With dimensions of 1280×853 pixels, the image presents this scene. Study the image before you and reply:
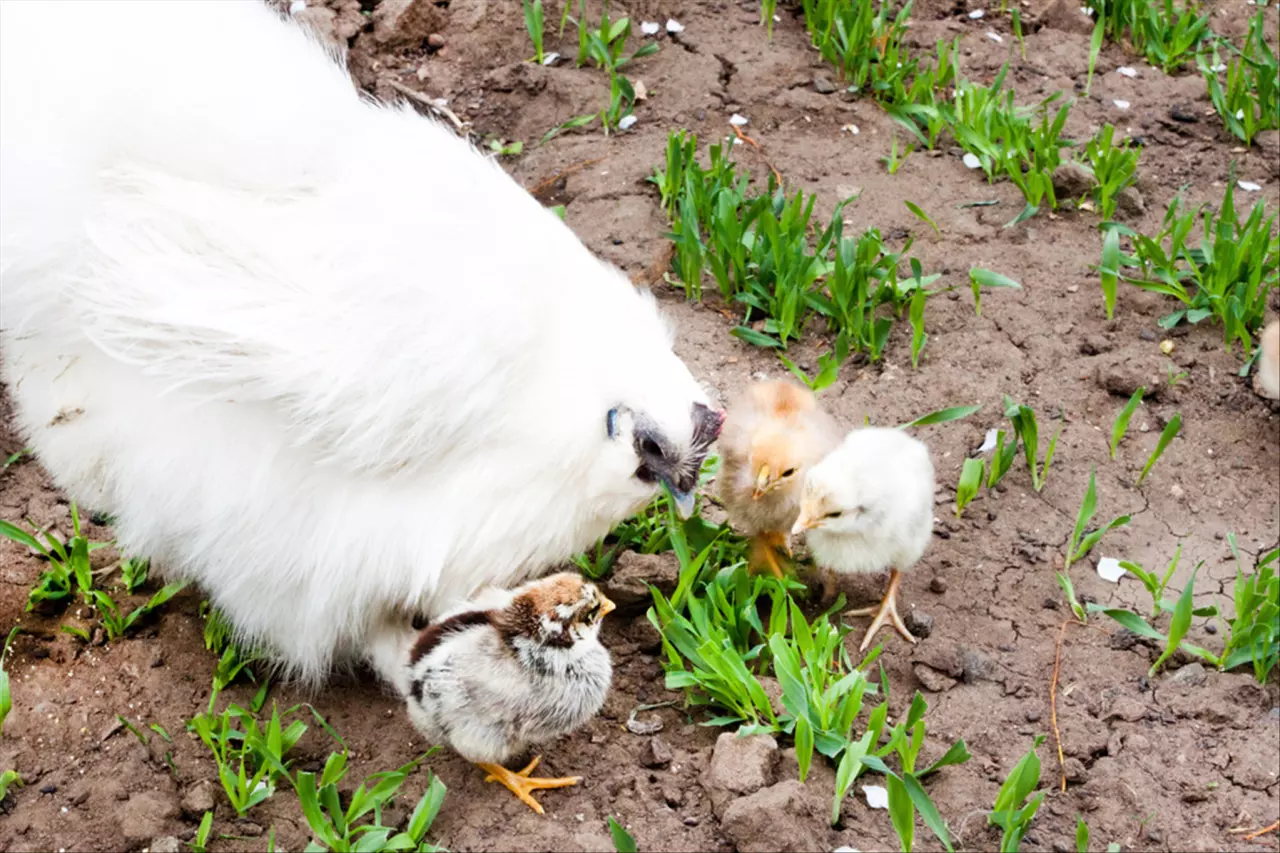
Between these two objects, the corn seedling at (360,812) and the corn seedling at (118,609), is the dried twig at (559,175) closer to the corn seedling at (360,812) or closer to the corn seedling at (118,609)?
the corn seedling at (118,609)

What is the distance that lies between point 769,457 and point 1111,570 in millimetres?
1005

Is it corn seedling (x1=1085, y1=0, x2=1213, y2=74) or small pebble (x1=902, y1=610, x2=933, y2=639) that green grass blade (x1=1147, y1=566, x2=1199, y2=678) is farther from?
corn seedling (x1=1085, y1=0, x2=1213, y2=74)

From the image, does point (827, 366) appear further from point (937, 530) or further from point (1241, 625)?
point (1241, 625)

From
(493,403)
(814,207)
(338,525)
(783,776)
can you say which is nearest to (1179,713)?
(783,776)

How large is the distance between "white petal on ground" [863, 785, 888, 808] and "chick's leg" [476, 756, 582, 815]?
25.6 inches

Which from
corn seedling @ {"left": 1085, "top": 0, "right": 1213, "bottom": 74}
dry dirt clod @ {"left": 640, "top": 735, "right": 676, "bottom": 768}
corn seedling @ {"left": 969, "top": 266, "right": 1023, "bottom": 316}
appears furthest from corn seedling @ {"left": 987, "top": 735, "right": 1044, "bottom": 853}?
corn seedling @ {"left": 1085, "top": 0, "right": 1213, "bottom": 74}

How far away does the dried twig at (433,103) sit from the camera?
518cm

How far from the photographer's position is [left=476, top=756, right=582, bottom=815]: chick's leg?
304 cm

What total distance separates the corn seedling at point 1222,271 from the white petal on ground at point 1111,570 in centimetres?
103

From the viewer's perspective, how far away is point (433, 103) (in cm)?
526

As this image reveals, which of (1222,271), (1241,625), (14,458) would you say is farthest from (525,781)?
(1222,271)

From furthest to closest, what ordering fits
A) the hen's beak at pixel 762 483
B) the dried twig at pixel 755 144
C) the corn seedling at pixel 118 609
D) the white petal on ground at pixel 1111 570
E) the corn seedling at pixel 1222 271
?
1. the dried twig at pixel 755 144
2. the corn seedling at pixel 1222 271
3. the white petal on ground at pixel 1111 570
4. the corn seedling at pixel 118 609
5. the hen's beak at pixel 762 483

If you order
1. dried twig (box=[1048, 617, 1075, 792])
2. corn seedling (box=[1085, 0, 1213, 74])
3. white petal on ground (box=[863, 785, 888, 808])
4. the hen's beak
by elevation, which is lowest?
dried twig (box=[1048, 617, 1075, 792])

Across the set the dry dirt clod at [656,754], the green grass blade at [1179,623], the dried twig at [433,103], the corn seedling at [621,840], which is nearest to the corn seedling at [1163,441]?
the green grass blade at [1179,623]
